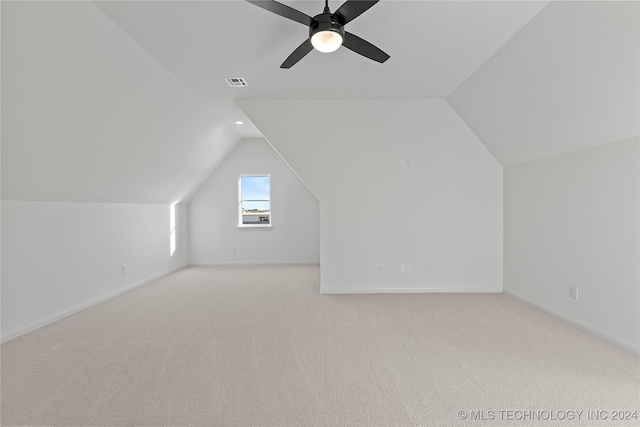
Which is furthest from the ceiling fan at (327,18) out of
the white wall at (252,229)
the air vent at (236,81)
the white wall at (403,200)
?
the white wall at (252,229)

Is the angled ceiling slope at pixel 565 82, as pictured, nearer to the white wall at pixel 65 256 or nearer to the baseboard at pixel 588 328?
the baseboard at pixel 588 328

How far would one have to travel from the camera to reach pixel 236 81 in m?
3.62

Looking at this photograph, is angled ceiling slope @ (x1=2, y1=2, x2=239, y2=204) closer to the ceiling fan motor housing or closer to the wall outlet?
the ceiling fan motor housing

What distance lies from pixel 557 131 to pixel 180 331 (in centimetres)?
447

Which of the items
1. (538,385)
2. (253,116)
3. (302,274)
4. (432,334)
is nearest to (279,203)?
(302,274)

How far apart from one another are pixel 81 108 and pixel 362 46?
2616mm

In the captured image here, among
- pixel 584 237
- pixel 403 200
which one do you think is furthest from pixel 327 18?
pixel 584 237

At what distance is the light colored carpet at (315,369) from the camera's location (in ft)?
6.14

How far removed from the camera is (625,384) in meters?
2.12

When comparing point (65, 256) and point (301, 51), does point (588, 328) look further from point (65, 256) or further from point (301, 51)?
point (65, 256)

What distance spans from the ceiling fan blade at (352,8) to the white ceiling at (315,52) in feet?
1.25

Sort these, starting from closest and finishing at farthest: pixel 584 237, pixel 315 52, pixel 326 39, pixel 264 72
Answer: pixel 326 39, pixel 315 52, pixel 584 237, pixel 264 72

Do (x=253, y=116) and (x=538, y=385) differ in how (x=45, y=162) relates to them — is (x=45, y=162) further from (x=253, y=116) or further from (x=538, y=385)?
(x=538, y=385)

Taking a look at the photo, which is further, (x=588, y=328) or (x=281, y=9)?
(x=588, y=328)
